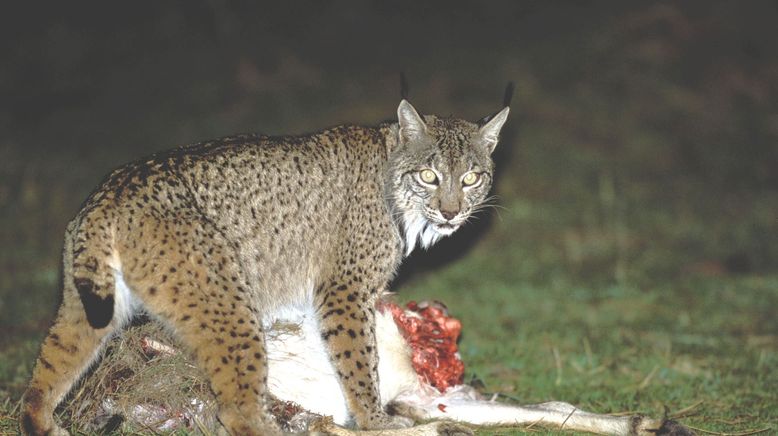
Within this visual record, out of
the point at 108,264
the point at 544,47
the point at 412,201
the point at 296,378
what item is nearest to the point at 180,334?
the point at 108,264

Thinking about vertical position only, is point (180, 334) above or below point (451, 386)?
above

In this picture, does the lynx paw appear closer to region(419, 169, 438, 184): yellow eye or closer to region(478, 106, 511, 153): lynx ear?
region(419, 169, 438, 184): yellow eye

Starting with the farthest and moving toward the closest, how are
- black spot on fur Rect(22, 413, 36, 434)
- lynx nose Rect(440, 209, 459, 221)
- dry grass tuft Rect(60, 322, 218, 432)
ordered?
1. lynx nose Rect(440, 209, 459, 221)
2. dry grass tuft Rect(60, 322, 218, 432)
3. black spot on fur Rect(22, 413, 36, 434)

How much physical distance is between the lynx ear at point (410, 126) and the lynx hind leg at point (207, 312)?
1870 mm

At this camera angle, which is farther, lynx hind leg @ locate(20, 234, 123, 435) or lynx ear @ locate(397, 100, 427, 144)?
lynx ear @ locate(397, 100, 427, 144)

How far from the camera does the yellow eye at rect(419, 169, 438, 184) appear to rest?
20.9 ft

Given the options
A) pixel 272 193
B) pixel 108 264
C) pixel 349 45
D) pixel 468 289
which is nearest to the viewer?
pixel 108 264

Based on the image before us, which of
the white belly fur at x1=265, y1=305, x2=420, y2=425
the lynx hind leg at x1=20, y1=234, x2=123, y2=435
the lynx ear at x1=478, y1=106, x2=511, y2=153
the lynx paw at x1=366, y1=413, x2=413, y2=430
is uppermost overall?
the lynx ear at x1=478, y1=106, x2=511, y2=153

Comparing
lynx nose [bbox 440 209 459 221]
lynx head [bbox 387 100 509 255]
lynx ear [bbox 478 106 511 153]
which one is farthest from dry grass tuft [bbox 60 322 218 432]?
lynx ear [bbox 478 106 511 153]

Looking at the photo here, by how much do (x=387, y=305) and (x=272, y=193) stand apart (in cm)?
128

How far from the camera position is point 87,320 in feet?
17.1

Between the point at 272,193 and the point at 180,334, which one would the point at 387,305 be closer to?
the point at 272,193

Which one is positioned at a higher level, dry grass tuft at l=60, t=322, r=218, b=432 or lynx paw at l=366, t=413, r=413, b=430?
dry grass tuft at l=60, t=322, r=218, b=432

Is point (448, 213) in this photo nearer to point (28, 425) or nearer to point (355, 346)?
point (355, 346)
